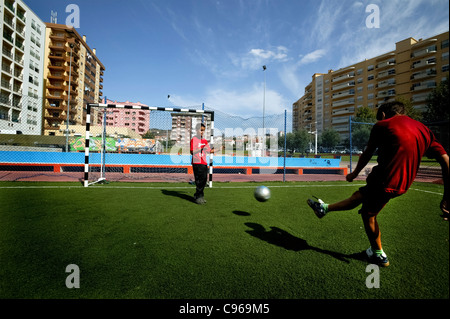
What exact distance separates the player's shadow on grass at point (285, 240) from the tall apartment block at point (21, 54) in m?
41.4

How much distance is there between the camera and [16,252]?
98.7 inches

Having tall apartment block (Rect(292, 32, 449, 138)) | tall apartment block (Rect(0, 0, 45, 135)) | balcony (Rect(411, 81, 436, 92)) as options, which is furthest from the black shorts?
balcony (Rect(411, 81, 436, 92))

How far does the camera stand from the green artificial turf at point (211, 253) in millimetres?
1916

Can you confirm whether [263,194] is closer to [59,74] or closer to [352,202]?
[352,202]

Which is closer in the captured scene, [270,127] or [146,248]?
[146,248]

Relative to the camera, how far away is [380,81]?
59312mm

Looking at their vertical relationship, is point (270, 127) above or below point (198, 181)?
above

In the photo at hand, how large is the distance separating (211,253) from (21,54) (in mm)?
59160

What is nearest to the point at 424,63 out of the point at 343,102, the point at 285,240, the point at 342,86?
the point at 342,86

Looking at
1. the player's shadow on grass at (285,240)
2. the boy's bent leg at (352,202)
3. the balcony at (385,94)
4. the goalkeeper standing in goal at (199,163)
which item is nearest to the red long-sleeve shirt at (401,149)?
the boy's bent leg at (352,202)
